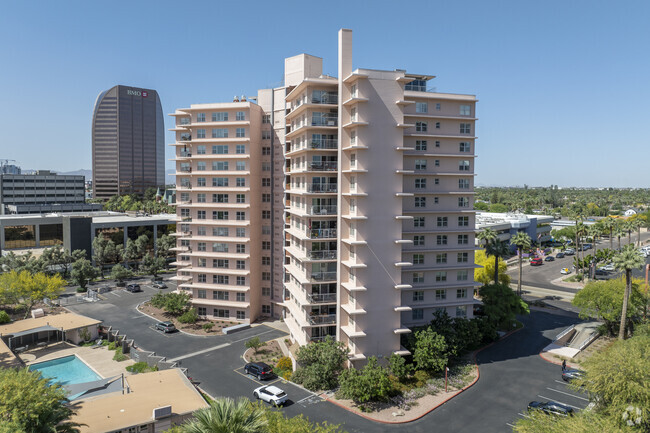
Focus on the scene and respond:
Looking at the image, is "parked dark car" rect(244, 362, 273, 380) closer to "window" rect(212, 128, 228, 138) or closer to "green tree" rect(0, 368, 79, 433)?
"green tree" rect(0, 368, 79, 433)

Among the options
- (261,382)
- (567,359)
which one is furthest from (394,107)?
(567,359)

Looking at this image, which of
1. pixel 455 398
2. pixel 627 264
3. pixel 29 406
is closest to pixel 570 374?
pixel 455 398

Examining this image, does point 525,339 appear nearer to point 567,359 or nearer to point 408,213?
point 567,359

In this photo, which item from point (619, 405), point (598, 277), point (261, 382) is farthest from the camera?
point (598, 277)

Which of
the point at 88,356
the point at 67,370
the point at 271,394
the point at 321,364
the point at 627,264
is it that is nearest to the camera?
the point at 271,394

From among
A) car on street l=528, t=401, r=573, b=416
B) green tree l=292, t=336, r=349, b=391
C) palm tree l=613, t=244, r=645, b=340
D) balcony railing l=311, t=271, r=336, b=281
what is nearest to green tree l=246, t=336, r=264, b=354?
green tree l=292, t=336, r=349, b=391

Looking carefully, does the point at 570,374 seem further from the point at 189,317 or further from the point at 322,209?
the point at 189,317

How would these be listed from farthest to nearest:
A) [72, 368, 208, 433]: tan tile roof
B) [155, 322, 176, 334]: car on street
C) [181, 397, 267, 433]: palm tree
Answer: [155, 322, 176, 334]: car on street
[72, 368, 208, 433]: tan tile roof
[181, 397, 267, 433]: palm tree
